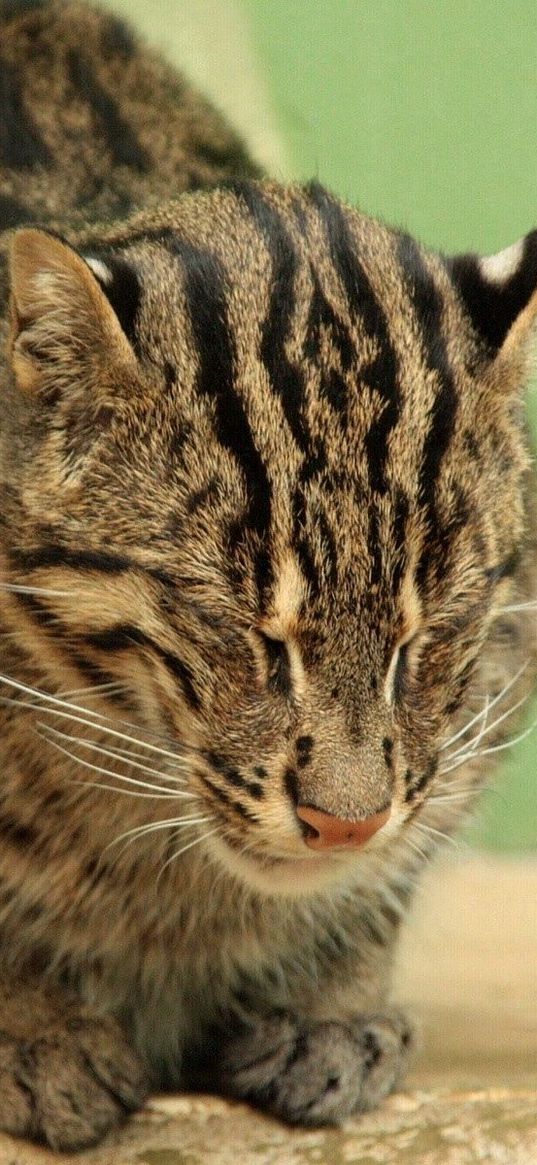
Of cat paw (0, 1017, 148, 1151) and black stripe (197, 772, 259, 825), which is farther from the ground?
black stripe (197, 772, 259, 825)

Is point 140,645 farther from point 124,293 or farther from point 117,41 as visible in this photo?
point 117,41

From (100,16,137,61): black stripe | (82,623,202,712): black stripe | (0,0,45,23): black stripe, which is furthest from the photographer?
(100,16,137,61): black stripe

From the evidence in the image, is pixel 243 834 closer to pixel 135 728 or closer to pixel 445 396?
pixel 135 728

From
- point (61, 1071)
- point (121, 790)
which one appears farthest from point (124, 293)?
point (61, 1071)

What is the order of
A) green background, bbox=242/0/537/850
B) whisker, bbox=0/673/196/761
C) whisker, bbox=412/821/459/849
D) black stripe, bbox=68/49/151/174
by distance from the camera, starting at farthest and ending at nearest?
1. green background, bbox=242/0/537/850
2. black stripe, bbox=68/49/151/174
3. whisker, bbox=412/821/459/849
4. whisker, bbox=0/673/196/761

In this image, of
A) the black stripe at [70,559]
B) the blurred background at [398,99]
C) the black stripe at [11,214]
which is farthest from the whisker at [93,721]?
the blurred background at [398,99]

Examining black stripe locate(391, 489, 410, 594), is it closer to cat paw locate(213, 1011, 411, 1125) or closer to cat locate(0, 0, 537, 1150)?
cat locate(0, 0, 537, 1150)

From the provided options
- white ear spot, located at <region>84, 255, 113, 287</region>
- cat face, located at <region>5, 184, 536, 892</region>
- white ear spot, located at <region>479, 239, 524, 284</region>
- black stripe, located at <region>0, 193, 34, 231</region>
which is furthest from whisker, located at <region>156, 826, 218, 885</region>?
black stripe, located at <region>0, 193, 34, 231</region>
